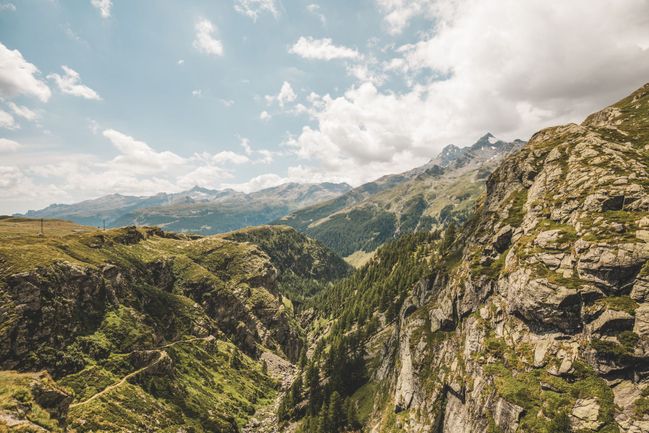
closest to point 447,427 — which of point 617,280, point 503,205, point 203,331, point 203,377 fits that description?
point 617,280

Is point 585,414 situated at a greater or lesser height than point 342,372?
greater

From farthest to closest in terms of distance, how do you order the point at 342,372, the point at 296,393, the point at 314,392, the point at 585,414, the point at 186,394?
the point at 296,393, the point at 342,372, the point at 314,392, the point at 186,394, the point at 585,414

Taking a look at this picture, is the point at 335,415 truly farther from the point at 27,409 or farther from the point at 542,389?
the point at 27,409

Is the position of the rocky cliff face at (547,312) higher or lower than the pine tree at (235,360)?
higher

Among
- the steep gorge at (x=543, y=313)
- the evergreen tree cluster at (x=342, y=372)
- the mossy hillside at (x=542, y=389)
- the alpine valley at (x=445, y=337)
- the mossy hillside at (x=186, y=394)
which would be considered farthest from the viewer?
the evergreen tree cluster at (x=342, y=372)

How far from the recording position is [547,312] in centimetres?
5397

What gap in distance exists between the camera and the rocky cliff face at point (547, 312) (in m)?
44.2

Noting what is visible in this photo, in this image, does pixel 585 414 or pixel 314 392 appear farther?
pixel 314 392

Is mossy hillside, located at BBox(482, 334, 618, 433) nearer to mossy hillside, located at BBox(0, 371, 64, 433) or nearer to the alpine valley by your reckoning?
the alpine valley

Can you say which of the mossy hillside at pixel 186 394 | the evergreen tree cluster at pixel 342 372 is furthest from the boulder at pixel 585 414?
the mossy hillside at pixel 186 394

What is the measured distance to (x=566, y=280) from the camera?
5453 centimetres

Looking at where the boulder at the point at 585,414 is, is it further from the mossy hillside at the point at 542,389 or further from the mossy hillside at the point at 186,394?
the mossy hillside at the point at 186,394

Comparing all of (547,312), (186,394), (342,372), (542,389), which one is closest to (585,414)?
(542,389)

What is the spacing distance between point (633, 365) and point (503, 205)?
2053 inches
